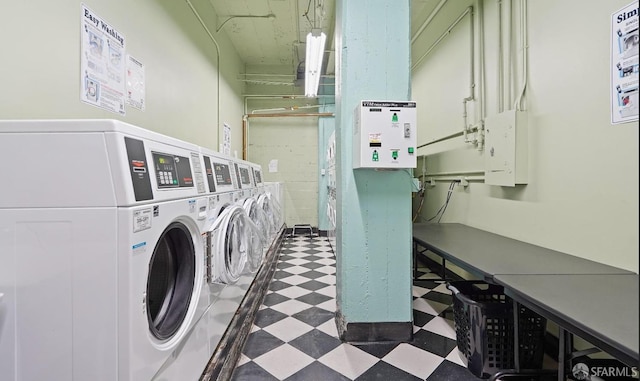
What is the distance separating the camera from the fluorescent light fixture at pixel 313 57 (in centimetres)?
346

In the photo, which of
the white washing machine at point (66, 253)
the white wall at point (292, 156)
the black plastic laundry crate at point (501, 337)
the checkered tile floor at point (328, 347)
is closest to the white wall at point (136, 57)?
the white washing machine at point (66, 253)

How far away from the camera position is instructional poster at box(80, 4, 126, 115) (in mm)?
1958

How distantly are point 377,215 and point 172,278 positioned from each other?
1.36m

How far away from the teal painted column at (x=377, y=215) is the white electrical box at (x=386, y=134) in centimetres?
17

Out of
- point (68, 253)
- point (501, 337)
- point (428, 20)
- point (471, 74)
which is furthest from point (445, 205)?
point (68, 253)

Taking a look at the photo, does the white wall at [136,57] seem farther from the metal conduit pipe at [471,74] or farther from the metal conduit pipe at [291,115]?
the metal conduit pipe at [471,74]

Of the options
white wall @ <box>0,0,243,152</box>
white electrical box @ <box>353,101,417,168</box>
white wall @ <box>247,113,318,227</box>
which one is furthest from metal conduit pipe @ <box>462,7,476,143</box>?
white wall @ <box>247,113,318,227</box>

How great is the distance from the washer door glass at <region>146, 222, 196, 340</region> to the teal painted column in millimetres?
1107

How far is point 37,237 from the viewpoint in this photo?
3.40 ft

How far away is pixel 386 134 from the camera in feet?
6.97

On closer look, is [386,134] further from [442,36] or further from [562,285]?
[442,36]

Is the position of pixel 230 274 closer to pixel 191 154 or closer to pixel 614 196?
pixel 191 154

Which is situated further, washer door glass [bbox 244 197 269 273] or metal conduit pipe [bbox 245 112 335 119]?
metal conduit pipe [bbox 245 112 335 119]

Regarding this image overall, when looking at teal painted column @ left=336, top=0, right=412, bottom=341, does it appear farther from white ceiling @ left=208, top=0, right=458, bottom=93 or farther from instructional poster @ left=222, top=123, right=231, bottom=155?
instructional poster @ left=222, top=123, right=231, bottom=155
